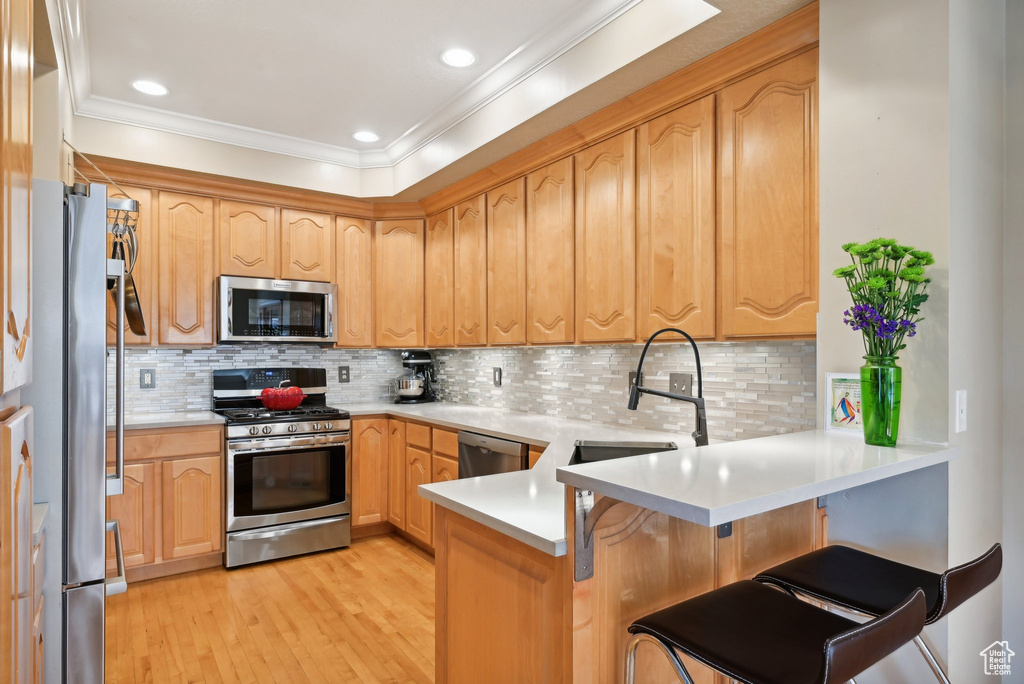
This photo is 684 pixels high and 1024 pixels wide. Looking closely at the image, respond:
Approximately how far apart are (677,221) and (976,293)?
1.01 m

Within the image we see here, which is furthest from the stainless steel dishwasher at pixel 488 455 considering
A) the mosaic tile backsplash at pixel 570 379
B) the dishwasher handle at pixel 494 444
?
the mosaic tile backsplash at pixel 570 379

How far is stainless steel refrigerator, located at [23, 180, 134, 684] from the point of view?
154 centimetres

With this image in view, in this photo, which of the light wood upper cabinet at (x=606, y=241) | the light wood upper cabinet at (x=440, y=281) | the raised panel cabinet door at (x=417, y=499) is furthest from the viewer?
the light wood upper cabinet at (x=440, y=281)

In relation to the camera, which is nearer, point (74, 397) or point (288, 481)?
point (74, 397)

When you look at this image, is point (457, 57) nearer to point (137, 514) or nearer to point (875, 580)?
point (875, 580)

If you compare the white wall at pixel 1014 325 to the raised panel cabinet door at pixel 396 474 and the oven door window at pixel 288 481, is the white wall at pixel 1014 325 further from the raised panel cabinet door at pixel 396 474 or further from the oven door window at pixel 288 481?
the oven door window at pixel 288 481

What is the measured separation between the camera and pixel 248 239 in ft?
Answer: 12.7

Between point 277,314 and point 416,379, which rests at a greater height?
point 277,314

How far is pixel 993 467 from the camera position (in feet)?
5.71

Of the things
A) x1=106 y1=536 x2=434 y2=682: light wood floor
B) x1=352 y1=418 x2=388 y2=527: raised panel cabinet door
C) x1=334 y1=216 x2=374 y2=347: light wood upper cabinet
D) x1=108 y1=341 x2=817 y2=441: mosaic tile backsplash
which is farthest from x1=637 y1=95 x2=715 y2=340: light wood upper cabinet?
x1=334 y1=216 x2=374 y2=347: light wood upper cabinet

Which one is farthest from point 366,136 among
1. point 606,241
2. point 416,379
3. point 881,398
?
point 881,398

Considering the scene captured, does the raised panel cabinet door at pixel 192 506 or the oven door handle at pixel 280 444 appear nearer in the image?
the raised panel cabinet door at pixel 192 506

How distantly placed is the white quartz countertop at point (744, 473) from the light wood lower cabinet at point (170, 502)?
290 cm

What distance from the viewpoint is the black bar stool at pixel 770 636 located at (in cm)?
94
